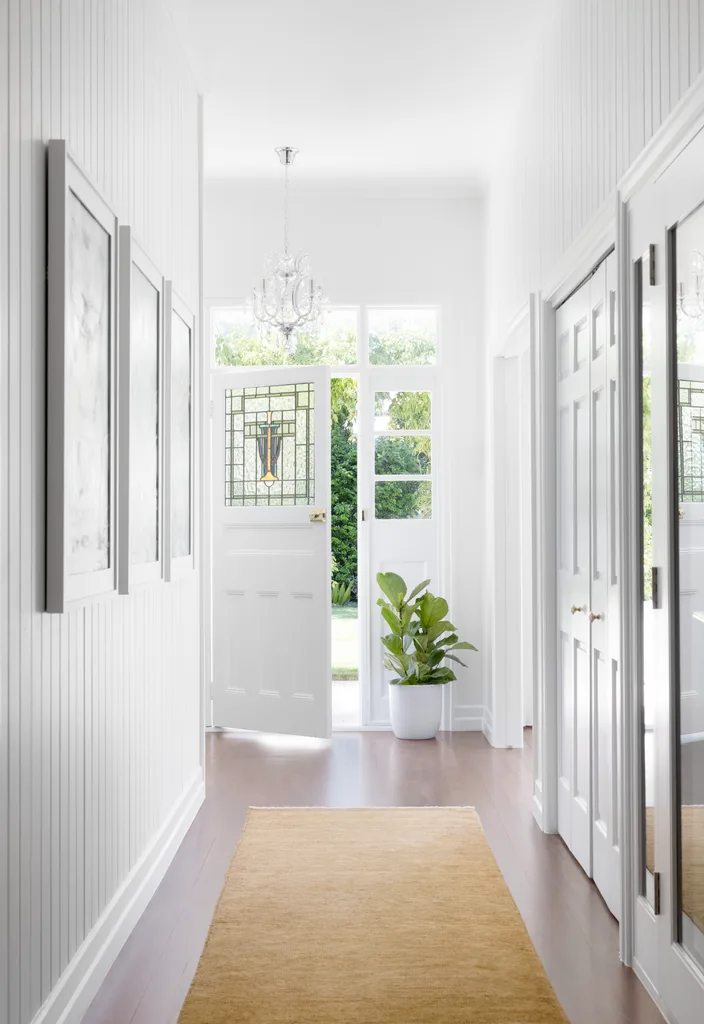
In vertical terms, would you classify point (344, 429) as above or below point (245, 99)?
below

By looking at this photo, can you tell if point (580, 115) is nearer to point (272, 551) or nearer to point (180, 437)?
point (180, 437)

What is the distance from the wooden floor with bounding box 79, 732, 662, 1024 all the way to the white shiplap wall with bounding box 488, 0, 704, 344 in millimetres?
2224

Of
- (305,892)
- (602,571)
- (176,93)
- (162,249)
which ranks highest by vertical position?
(176,93)

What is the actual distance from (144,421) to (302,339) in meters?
2.80

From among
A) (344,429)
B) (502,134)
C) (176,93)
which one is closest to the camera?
(176,93)

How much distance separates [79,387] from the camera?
2.23 metres

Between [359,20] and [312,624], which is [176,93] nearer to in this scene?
[359,20]

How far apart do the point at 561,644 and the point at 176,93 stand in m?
2.71

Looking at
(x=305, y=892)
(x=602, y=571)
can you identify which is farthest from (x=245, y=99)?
(x=305, y=892)

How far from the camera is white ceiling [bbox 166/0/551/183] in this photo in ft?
11.5

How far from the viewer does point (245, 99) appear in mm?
4215

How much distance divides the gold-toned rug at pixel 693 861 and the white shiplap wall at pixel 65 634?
59.2 inches

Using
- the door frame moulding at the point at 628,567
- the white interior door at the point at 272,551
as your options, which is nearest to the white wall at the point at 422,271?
the white interior door at the point at 272,551

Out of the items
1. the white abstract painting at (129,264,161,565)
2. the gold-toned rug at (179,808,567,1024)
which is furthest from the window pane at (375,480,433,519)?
the white abstract painting at (129,264,161,565)
